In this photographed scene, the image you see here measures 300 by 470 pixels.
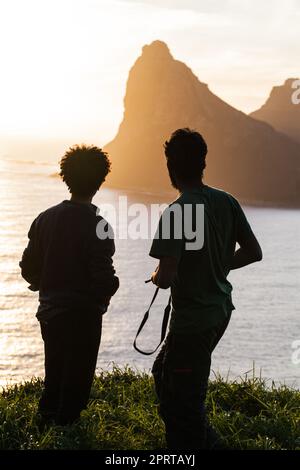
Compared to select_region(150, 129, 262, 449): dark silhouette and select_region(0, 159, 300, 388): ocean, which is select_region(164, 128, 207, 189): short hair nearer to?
select_region(150, 129, 262, 449): dark silhouette

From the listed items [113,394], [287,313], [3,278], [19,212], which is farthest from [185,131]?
[19,212]

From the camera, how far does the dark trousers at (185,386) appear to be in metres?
4.43

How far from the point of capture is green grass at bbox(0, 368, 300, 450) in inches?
201

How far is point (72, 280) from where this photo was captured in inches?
204

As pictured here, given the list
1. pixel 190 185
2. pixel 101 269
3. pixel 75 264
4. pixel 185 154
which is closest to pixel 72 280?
pixel 75 264

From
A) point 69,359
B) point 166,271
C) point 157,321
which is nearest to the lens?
point 166,271

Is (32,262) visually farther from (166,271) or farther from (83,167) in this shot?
(166,271)

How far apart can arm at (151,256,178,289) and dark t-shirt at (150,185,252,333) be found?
0.33 ft

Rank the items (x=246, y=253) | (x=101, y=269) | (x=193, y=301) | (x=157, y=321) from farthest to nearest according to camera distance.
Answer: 1. (x=157, y=321)
2. (x=101, y=269)
3. (x=246, y=253)
4. (x=193, y=301)

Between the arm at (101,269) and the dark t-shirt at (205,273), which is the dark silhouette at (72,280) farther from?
the dark t-shirt at (205,273)

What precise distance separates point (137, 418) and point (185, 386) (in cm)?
141

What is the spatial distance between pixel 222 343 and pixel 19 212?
105 metres

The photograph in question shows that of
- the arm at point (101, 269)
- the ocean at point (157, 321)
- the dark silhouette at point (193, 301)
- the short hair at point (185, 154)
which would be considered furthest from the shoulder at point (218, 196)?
the ocean at point (157, 321)

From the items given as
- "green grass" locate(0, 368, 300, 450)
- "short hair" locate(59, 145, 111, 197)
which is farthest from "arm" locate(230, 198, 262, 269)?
"green grass" locate(0, 368, 300, 450)
